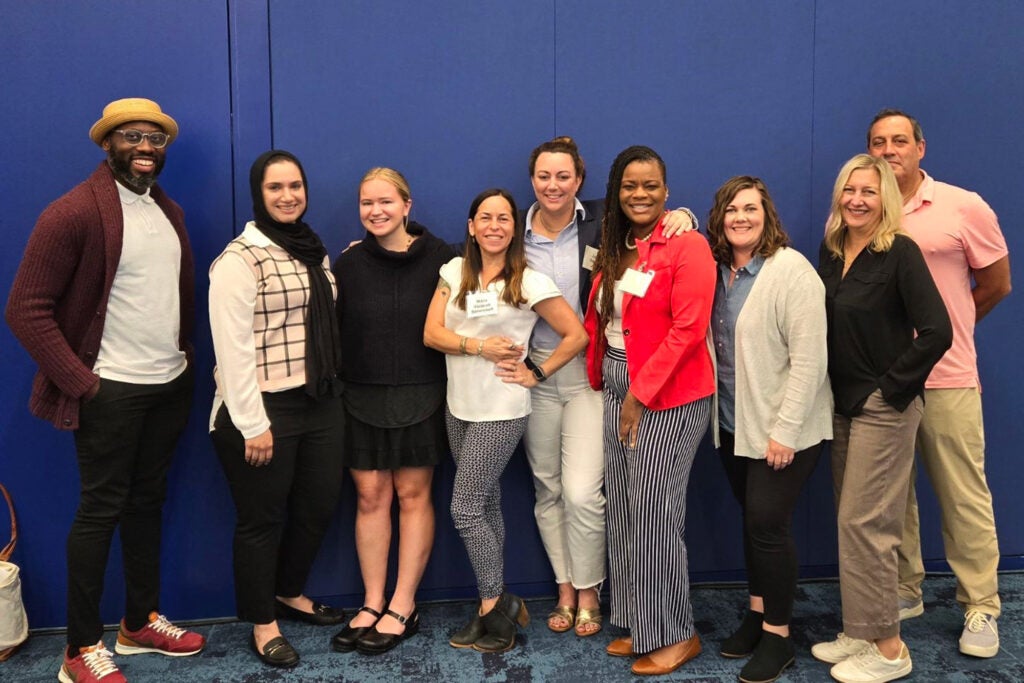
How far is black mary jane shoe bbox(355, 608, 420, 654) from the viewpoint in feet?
9.43

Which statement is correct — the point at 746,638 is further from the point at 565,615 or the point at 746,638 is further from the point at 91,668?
the point at 91,668

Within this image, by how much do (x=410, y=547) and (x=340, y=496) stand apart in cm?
38

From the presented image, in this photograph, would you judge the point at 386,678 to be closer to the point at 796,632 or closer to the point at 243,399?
the point at 243,399

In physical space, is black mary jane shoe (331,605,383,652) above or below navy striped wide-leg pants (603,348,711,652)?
below

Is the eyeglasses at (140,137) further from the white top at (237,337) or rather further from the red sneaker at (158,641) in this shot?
the red sneaker at (158,641)

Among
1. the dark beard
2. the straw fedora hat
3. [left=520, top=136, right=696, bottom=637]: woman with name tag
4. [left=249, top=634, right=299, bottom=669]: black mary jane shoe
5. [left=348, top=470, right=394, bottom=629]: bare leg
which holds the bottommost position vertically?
[left=249, top=634, right=299, bottom=669]: black mary jane shoe

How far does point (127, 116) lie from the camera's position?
2.57m

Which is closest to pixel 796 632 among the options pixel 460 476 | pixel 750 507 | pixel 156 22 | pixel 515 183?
pixel 750 507

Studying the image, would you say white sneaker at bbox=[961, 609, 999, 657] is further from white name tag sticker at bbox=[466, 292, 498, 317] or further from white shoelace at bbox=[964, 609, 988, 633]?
white name tag sticker at bbox=[466, 292, 498, 317]

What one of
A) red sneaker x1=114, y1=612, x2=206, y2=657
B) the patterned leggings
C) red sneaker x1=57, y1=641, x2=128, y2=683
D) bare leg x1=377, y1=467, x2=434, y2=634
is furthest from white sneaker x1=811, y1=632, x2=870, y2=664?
red sneaker x1=57, y1=641, x2=128, y2=683

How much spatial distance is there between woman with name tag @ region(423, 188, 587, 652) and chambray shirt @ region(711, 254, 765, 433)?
17.4 inches

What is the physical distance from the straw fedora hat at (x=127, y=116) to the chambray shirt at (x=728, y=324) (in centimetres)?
187

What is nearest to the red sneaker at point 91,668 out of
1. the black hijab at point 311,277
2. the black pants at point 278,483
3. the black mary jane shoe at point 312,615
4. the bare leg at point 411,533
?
the black pants at point 278,483

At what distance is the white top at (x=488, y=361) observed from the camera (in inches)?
106
